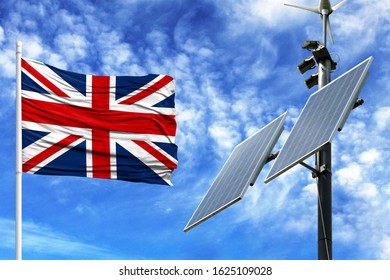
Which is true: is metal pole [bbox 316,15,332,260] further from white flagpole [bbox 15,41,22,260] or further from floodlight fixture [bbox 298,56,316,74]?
white flagpole [bbox 15,41,22,260]

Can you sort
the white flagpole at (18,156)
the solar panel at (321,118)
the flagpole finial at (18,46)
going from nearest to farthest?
the solar panel at (321,118) < the white flagpole at (18,156) < the flagpole finial at (18,46)

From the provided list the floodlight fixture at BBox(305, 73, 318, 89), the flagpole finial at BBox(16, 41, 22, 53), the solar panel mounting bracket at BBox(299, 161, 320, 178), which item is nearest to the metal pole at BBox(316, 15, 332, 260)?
the solar panel mounting bracket at BBox(299, 161, 320, 178)

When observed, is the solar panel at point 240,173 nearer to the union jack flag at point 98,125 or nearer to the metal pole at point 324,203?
the metal pole at point 324,203

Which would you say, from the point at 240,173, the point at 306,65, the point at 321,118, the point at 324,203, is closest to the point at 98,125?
the point at 240,173

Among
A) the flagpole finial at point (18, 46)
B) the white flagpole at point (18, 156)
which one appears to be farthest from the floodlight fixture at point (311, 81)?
the flagpole finial at point (18, 46)

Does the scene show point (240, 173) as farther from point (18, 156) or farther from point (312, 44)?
point (18, 156)
